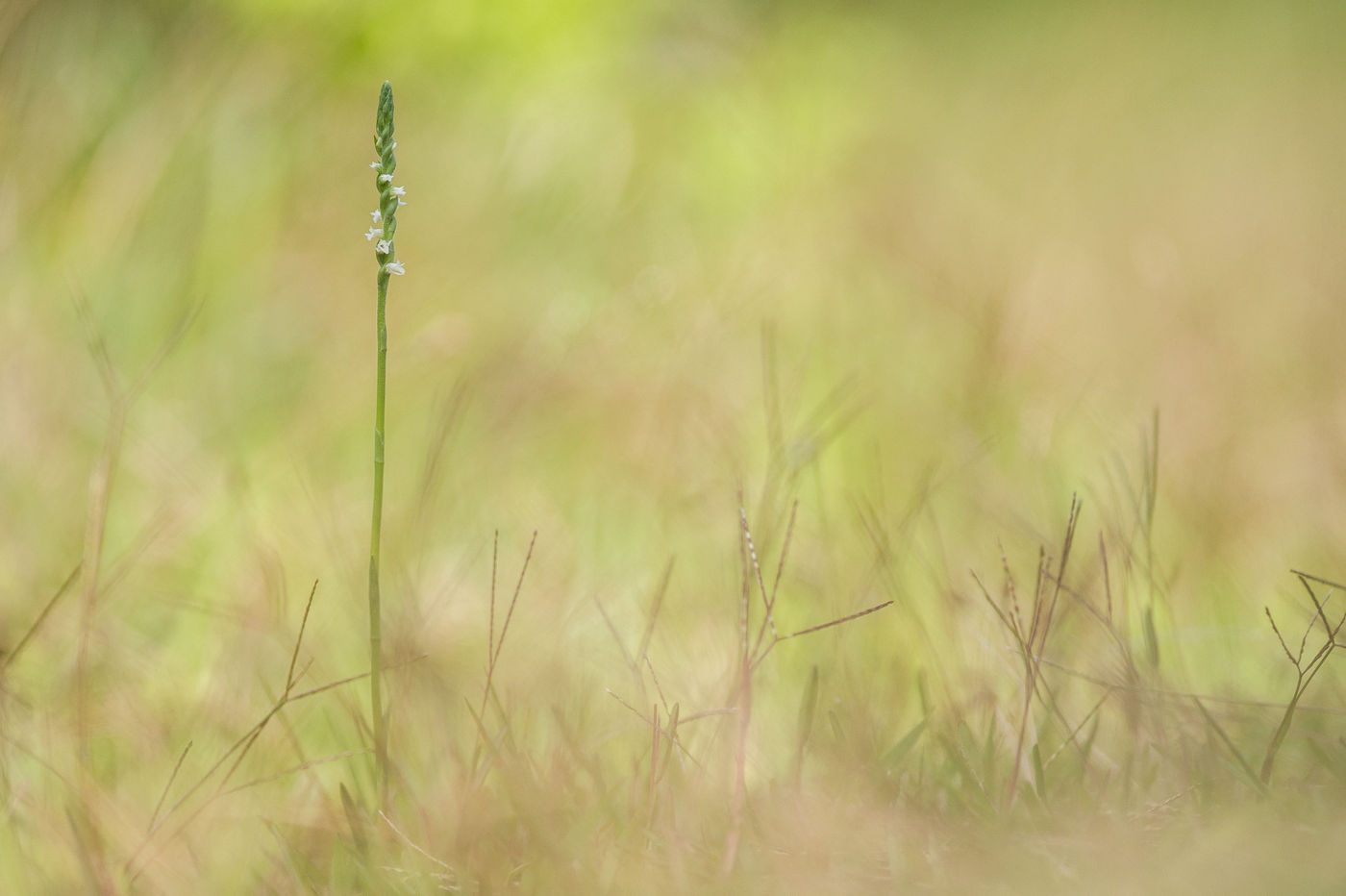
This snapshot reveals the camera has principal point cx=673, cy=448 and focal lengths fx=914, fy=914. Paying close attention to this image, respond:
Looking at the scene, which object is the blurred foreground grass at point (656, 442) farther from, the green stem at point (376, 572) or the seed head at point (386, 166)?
the seed head at point (386, 166)

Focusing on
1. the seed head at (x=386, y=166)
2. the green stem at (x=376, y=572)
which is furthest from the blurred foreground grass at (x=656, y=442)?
the seed head at (x=386, y=166)

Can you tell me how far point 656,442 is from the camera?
1616mm

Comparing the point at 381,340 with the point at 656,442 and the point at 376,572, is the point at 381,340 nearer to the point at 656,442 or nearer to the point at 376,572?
the point at 376,572

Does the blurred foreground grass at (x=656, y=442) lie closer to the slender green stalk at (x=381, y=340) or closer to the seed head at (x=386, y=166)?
the slender green stalk at (x=381, y=340)

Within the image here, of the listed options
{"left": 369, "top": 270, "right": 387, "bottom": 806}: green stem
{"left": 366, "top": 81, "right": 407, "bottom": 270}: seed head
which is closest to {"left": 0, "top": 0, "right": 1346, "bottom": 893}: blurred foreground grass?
{"left": 369, "top": 270, "right": 387, "bottom": 806}: green stem

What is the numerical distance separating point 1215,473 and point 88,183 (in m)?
2.18

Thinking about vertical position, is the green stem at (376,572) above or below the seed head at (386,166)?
below

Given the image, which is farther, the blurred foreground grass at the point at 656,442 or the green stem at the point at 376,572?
the blurred foreground grass at the point at 656,442

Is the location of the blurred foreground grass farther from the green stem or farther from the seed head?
the seed head

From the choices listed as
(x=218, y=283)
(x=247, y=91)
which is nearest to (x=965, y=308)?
(x=218, y=283)

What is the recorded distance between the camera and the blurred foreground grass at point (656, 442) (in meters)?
0.74

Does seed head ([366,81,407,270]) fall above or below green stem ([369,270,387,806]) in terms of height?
above

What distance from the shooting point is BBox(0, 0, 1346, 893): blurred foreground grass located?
745 millimetres

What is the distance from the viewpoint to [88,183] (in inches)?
73.2
